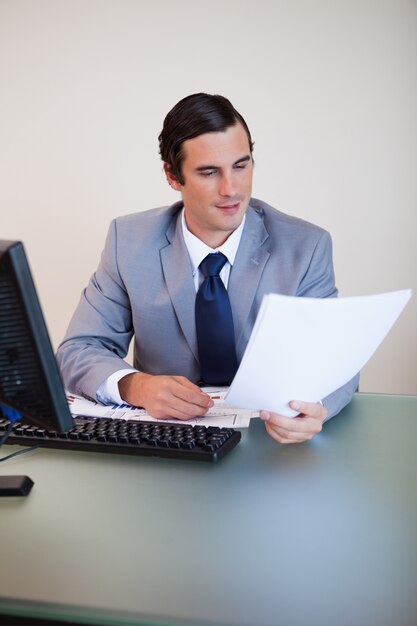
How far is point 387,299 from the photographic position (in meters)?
1.41

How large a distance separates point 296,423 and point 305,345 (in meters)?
0.20

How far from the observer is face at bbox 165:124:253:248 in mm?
2205

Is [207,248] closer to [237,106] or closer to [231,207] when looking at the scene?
[231,207]

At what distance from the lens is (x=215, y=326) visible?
2234 millimetres

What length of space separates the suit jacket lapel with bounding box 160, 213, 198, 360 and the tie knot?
0.16ft

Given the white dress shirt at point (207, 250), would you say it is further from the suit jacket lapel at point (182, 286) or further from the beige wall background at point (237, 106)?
the beige wall background at point (237, 106)

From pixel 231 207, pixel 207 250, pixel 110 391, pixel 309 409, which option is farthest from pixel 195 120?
pixel 309 409

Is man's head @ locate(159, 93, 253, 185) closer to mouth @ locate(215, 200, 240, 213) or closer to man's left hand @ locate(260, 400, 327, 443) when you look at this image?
mouth @ locate(215, 200, 240, 213)

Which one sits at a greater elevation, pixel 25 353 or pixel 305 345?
pixel 25 353

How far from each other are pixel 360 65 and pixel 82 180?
157cm

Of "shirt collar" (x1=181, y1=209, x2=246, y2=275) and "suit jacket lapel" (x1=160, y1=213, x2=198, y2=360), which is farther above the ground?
"shirt collar" (x1=181, y1=209, x2=246, y2=275)

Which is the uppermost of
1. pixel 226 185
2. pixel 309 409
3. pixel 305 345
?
pixel 226 185

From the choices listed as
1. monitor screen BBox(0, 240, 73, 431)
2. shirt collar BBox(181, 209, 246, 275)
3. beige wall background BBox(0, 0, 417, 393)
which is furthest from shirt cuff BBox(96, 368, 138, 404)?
beige wall background BBox(0, 0, 417, 393)

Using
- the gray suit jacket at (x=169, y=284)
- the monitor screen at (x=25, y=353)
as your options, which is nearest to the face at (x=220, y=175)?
the gray suit jacket at (x=169, y=284)
